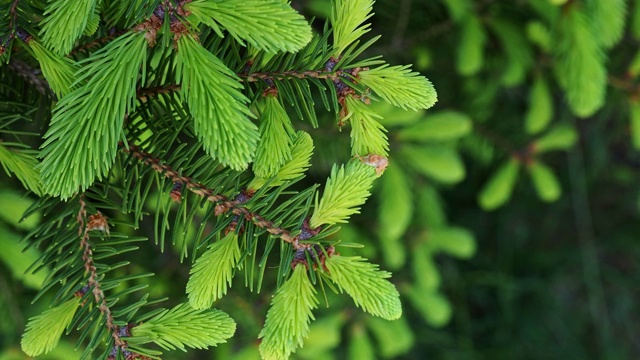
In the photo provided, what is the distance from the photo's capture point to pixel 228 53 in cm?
73

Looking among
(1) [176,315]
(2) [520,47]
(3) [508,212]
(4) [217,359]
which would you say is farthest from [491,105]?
(1) [176,315]

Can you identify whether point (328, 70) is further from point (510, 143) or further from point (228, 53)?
point (510, 143)

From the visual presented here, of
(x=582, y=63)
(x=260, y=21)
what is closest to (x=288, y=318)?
(x=260, y=21)

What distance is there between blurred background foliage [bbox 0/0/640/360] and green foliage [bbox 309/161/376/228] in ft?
2.09

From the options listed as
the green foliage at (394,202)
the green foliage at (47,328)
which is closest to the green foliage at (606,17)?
the green foliage at (394,202)

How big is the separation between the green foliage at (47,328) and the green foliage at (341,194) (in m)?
0.31

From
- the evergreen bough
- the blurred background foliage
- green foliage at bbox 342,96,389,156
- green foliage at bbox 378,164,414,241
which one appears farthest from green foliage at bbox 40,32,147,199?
green foliage at bbox 378,164,414,241

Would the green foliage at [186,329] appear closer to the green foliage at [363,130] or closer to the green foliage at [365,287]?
the green foliage at [365,287]

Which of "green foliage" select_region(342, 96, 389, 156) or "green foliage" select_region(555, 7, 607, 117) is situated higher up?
"green foliage" select_region(342, 96, 389, 156)

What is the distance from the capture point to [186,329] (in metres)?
0.64

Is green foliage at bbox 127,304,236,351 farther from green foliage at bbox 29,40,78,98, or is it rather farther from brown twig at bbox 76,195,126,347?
green foliage at bbox 29,40,78,98

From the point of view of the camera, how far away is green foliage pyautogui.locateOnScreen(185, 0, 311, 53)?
1.89 ft

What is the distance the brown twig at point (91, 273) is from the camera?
66 cm

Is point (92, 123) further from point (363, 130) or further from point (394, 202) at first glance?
point (394, 202)
